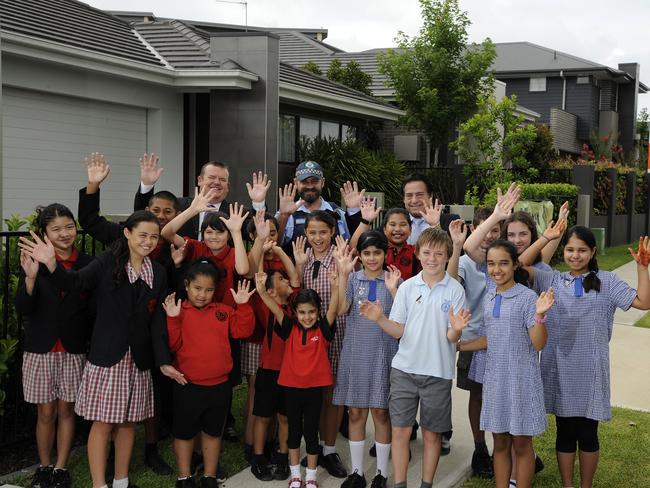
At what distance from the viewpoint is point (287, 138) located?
16.0 m

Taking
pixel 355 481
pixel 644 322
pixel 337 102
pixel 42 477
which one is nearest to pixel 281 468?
pixel 355 481

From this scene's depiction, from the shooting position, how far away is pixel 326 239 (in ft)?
16.0

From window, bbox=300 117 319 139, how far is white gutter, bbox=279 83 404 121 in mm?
592

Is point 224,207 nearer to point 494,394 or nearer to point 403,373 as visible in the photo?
point 403,373

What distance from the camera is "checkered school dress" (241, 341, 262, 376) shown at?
→ 16.5ft

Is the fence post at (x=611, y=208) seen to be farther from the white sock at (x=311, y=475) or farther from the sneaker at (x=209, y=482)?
the sneaker at (x=209, y=482)

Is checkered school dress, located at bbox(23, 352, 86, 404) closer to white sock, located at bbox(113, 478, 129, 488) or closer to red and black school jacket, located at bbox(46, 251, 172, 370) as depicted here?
red and black school jacket, located at bbox(46, 251, 172, 370)

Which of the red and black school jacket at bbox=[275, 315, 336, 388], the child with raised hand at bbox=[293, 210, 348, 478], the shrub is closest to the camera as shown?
the red and black school jacket at bbox=[275, 315, 336, 388]

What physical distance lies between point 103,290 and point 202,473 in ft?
4.51

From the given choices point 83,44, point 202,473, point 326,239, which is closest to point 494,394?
point 326,239

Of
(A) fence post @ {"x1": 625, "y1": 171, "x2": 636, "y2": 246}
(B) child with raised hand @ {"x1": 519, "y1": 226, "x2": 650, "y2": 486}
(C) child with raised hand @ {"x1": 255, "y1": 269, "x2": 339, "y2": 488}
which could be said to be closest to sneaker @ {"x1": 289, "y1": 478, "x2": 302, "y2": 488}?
(C) child with raised hand @ {"x1": 255, "y1": 269, "x2": 339, "y2": 488}

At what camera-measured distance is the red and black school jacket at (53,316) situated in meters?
4.34

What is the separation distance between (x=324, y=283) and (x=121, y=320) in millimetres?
1328

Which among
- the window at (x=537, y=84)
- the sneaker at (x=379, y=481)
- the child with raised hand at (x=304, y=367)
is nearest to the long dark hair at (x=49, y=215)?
the child with raised hand at (x=304, y=367)
